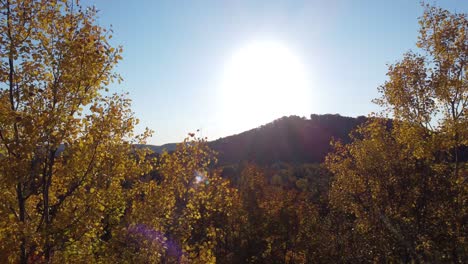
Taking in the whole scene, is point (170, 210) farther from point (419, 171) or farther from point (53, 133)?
point (419, 171)

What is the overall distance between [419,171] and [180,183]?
1085cm

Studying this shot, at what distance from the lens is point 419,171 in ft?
52.5

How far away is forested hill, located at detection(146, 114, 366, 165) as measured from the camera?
153m

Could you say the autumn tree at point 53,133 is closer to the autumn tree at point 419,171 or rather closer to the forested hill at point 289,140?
the autumn tree at point 419,171

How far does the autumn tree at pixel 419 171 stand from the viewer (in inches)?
617

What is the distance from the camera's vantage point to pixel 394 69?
1917 cm

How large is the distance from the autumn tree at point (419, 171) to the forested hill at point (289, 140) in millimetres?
128316

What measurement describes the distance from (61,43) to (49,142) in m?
2.41

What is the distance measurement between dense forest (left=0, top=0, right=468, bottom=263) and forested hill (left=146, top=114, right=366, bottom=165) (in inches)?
4790

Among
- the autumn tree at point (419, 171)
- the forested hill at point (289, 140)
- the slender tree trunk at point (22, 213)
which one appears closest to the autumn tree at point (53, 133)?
the slender tree trunk at point (22, 213)

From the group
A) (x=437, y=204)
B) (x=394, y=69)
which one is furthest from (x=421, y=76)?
(x=437, y=204)

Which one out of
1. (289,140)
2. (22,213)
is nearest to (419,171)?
(22,213)

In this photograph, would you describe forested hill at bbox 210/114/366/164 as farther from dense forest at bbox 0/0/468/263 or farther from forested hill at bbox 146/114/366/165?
dense forest at bbox 0/0/468/263

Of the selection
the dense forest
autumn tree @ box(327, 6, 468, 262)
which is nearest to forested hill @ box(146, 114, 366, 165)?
the dense forest
